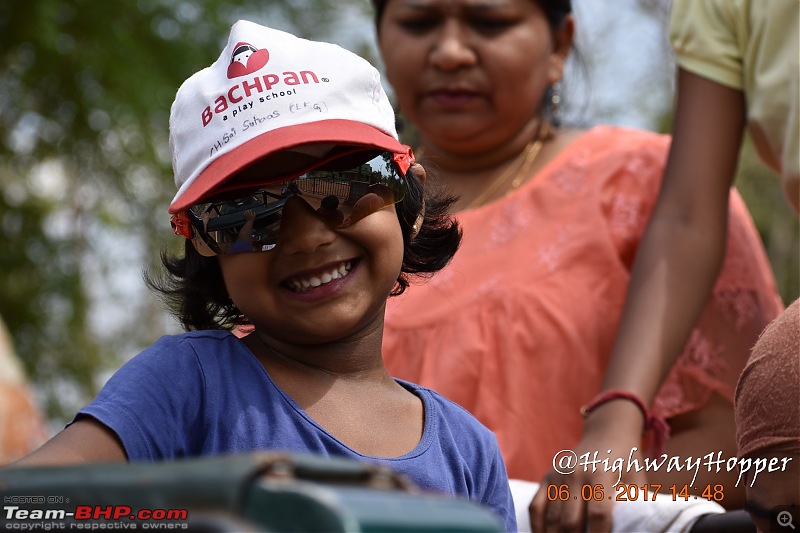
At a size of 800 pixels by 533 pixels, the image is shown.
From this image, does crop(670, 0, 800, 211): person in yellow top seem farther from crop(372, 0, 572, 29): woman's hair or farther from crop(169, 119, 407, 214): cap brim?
crop(169, 119, 407, 214): cap brim

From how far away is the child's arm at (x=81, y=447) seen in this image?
1611 mm

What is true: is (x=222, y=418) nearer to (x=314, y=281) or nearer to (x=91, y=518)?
(x=314, y=281)

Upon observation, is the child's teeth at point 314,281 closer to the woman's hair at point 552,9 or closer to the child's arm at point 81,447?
the child's arm at point 81,447

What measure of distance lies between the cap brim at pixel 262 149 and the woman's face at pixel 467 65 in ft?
4.75

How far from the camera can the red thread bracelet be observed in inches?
105

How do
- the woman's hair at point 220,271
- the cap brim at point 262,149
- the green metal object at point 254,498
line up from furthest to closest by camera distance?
the woman's hair at point 220,271 < the cap brim at point 262,149 < the green metal object at point 254,498

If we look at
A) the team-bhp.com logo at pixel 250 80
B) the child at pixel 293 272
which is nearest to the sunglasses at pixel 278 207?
the child at pixel 293 272

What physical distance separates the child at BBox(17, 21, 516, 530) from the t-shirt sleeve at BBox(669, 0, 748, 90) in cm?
127

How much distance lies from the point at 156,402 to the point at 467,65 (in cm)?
181

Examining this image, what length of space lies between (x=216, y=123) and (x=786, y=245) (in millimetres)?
11470

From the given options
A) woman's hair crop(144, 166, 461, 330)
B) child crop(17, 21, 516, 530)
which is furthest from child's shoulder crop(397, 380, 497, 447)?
woman's hair crop(144, 166, 461, 330)

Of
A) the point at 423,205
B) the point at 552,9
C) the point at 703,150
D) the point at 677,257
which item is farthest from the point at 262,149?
the point at 552,9

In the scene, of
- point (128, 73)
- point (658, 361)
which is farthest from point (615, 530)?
point (128, 73)

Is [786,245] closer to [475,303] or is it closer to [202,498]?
[475,303]
